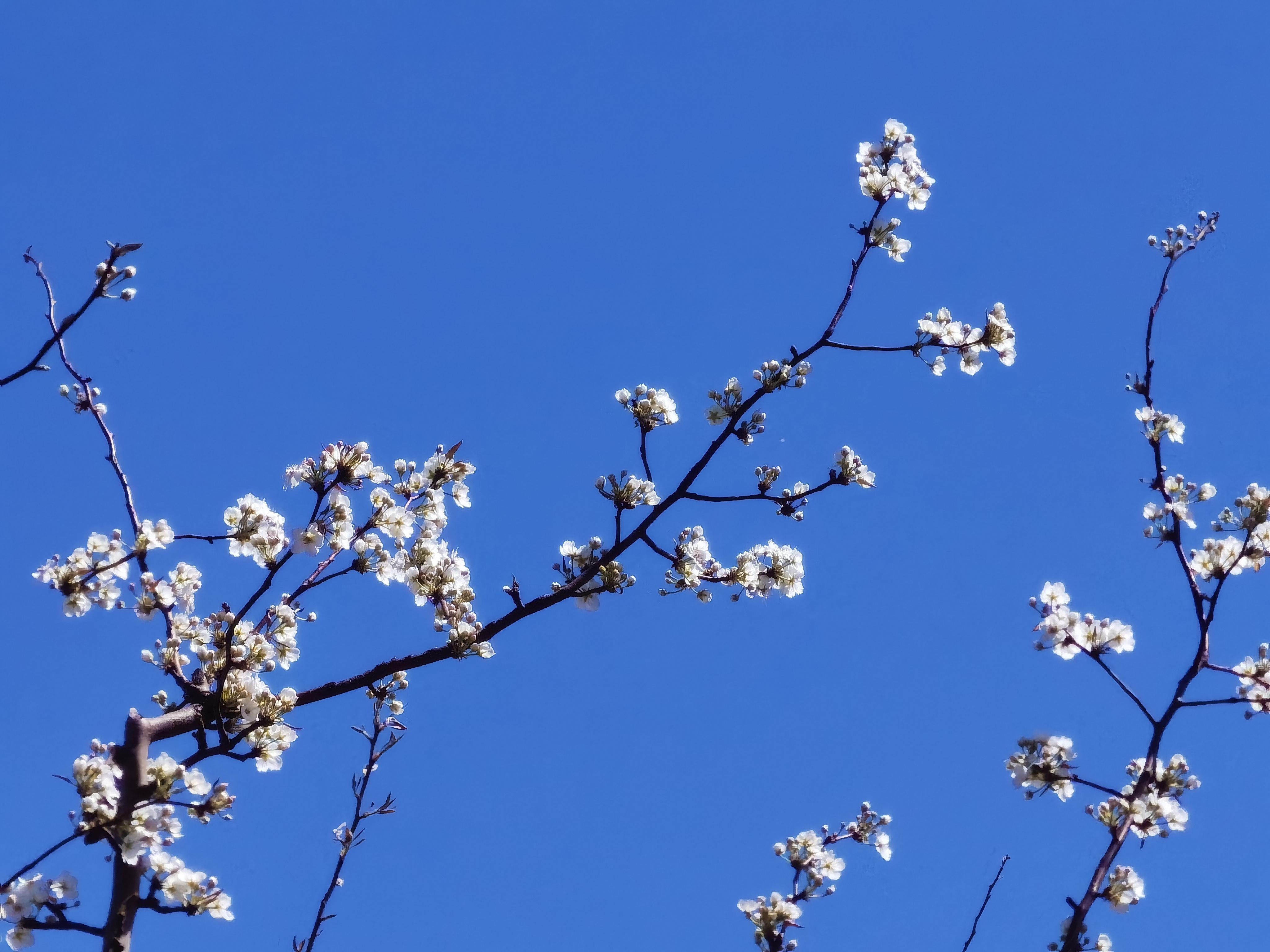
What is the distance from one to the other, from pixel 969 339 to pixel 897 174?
36.2 inches

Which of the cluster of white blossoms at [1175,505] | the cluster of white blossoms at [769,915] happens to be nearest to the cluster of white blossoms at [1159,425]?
the cluster of white blossoms at [1175,505]

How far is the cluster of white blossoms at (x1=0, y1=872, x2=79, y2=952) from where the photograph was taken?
3543 millimetres

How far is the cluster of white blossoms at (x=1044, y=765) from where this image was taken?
4.27 meters

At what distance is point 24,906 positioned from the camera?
3.55 metres

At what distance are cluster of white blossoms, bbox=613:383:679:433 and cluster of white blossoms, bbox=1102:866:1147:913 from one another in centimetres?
280

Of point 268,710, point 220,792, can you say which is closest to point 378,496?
point 268,710

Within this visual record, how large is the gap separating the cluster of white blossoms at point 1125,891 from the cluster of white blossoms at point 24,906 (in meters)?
4.10

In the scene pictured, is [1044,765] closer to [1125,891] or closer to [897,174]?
[1125,891]

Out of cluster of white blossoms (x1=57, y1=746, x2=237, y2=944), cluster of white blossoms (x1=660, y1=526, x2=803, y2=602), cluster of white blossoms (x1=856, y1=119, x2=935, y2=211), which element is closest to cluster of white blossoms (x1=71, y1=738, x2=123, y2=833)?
cluster of white blossoms (x1=57, y1=746, x2=237, y2=944)

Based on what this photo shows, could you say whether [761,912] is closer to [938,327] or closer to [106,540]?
[938,327]

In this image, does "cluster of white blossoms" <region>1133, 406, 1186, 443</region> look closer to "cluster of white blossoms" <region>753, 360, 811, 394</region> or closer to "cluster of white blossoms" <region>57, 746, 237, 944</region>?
"cluster of white blossoms" <region>753, 360, 811, 394</region>

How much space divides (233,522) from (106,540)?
53 centimetres

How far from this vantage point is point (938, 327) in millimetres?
5074

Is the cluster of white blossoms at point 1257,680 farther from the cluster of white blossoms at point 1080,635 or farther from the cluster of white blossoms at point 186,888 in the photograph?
the cluster of white blossoms at point 186,888
